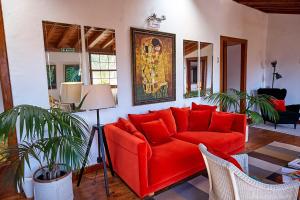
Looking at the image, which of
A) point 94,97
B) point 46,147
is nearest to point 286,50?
point 94,97

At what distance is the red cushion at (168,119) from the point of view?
3332mm

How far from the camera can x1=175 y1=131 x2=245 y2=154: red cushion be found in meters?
3.02

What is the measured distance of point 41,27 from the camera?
253 centimetres

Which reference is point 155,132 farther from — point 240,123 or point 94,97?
point 240,123

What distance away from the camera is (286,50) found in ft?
19.4

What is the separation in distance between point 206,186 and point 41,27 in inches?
115

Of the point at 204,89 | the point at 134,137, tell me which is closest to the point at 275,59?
the point at 204,89

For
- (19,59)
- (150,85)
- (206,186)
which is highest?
(19,59)

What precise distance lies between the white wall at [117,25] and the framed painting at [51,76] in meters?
0.06

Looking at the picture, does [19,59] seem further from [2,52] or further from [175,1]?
[175,1]

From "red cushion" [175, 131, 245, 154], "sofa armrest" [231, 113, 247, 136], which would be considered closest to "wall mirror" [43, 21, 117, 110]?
"red cushion" [175, 131, 245, 154]

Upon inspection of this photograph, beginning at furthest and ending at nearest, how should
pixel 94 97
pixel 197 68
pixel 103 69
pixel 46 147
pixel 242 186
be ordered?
pixel 197 68 < pixel 103 69 < pixel 94 97 < pixel 46 147 < pixel 242 186

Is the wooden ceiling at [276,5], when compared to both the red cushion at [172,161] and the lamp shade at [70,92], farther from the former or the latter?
the lamp shade at [70,92]

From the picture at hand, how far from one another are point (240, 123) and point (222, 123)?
1.10 ft
